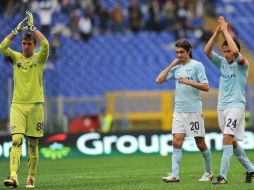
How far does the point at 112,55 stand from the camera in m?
28.9

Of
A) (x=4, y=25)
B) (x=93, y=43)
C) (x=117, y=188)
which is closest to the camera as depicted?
(x=117, y=188)

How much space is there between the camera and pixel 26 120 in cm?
1251

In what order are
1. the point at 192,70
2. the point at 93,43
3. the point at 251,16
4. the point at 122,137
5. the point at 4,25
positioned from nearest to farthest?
the point at 192,70, the point at 122,137, the point at 4,25, the point at 93,43, the point at 251,16

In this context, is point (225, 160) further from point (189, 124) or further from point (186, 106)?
point (186, 106)

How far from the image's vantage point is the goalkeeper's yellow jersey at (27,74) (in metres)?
12.5

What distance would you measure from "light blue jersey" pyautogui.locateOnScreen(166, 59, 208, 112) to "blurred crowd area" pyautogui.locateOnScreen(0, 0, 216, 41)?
16200 mm

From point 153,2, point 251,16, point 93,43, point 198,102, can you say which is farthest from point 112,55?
point 198,102

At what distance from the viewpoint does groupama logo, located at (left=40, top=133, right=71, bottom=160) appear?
2222cm

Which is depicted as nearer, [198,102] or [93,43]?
[198,102]

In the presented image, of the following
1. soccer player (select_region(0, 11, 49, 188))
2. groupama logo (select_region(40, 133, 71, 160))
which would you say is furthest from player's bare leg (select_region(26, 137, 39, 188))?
groupama logo (select_region(40, 133, 71, 160))

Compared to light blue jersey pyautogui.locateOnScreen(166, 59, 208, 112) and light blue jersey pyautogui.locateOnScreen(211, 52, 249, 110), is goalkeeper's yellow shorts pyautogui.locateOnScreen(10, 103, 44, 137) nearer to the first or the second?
light blue jersey pyautogui.locateOnScreen(166, 59, 208, 112)

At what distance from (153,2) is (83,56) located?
3.92 metres

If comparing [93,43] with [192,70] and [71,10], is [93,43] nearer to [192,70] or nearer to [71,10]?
[71,10]

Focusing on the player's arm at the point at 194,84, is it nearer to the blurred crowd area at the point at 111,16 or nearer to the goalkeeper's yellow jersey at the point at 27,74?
the goalkeeper's yellow jersey at the point at 27,74
